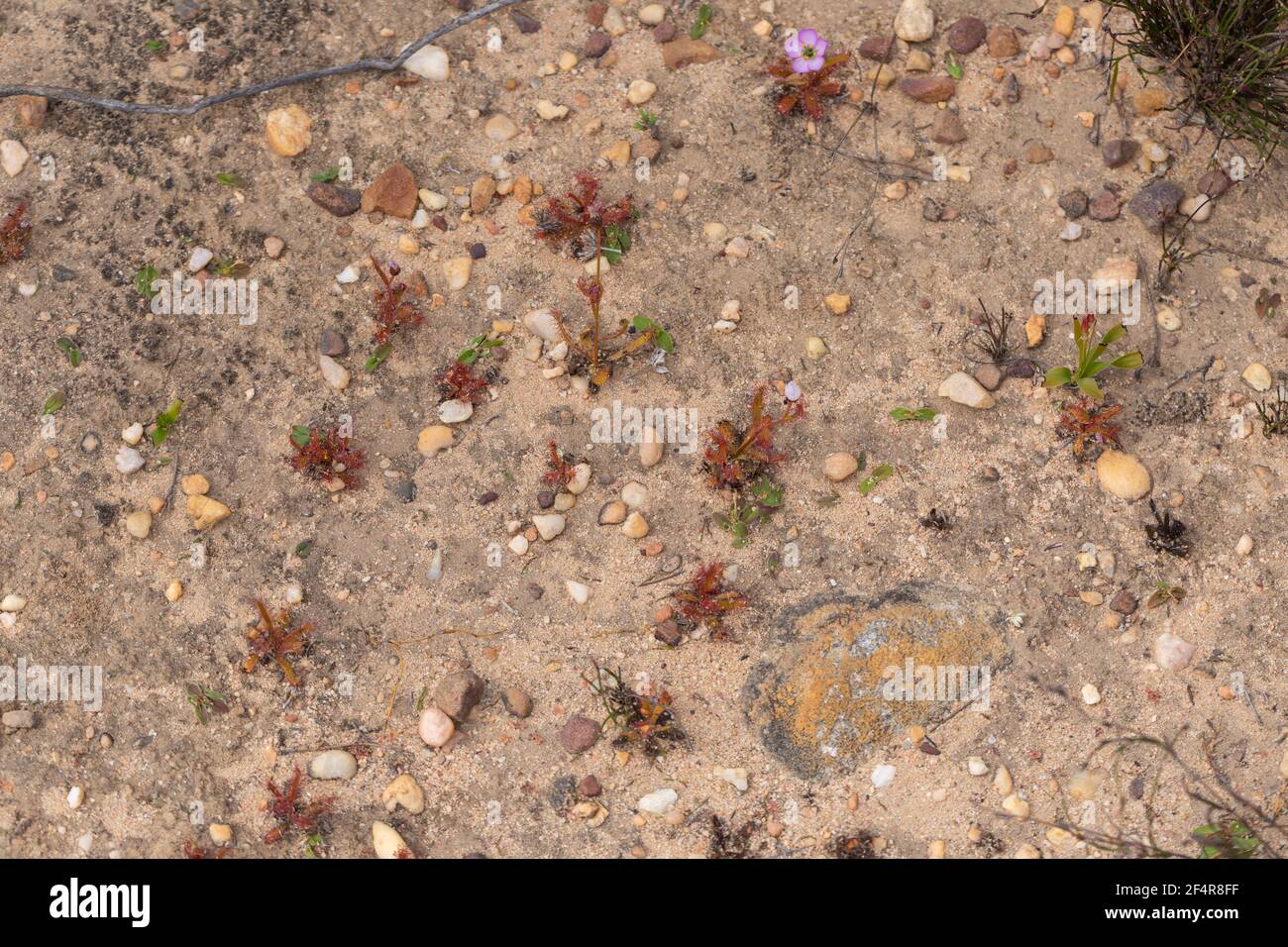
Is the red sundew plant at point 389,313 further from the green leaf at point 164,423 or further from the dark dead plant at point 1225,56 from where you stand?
the dark dead plant at point 1225,56

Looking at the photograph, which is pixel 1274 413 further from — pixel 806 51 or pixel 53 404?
pixel 53 404

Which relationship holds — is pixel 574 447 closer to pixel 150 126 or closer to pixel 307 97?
pixel 307 97

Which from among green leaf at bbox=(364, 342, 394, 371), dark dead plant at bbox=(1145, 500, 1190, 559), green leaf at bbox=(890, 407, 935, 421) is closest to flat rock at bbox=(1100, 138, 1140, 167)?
green leaf at bbox=(890, 407, 935, 421)

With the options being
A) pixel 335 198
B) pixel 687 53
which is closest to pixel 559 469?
pixel 335 198

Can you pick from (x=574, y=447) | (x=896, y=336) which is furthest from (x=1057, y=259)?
(x=574, y=447)

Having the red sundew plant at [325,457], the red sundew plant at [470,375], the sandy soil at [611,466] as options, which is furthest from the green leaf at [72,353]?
the red sundew plant at [470,375]

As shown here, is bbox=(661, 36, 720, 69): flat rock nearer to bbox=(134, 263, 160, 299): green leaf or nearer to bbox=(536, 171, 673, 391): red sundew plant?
bbox=(536, 171, 673, 391): red sundew plant
